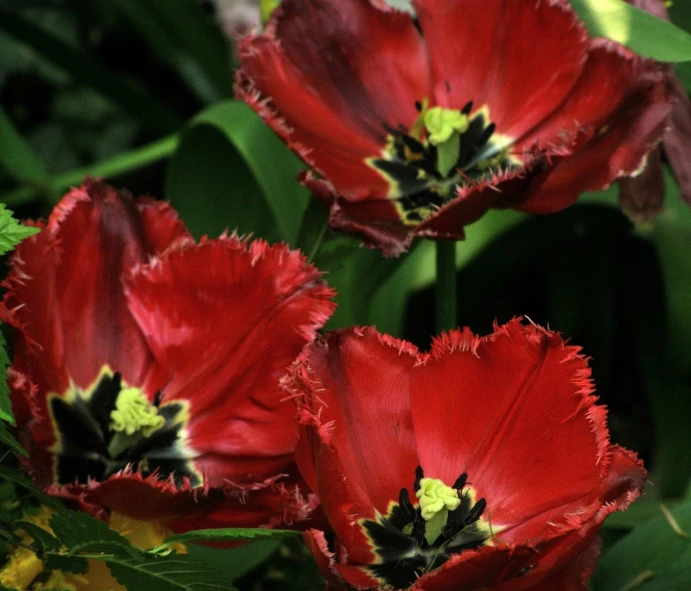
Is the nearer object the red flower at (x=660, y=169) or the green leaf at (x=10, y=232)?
the green leaf at (x=10, y=232)

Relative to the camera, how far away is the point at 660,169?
2.77ft

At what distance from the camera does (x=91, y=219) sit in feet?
2.15

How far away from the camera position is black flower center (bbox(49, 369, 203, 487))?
63cm

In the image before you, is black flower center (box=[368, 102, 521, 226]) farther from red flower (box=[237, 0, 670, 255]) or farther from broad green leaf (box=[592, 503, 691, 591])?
broad green leaf (box=[592, 503, 691, 591])

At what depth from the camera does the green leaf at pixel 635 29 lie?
70 centimetres

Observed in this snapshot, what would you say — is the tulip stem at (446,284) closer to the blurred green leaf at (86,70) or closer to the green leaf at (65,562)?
the green leaf at (65,562)

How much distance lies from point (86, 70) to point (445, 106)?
0.80 m

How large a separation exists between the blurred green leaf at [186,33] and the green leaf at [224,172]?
56 centimetres

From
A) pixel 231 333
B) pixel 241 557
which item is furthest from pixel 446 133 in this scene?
pixel 241 557

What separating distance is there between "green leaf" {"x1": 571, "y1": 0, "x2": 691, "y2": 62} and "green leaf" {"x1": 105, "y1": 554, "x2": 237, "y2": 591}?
45 cm

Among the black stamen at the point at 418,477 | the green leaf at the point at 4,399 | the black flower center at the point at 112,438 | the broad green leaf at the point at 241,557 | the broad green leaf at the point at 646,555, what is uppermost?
the green leaf at the point at 4,399

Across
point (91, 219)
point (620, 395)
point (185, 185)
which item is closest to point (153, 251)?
point (91, 219)

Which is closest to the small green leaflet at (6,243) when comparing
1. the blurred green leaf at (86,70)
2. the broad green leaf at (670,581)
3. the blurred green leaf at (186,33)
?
the broad green leaf at (670,581)

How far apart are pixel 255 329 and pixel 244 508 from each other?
101 millimetres
